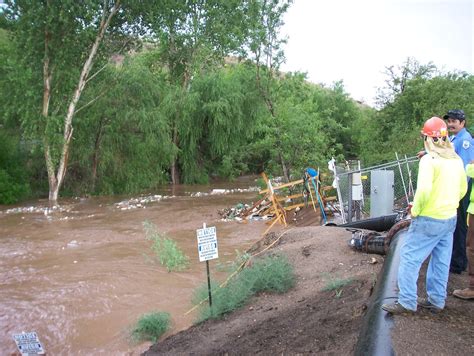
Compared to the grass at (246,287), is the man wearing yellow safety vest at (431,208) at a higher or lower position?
higher

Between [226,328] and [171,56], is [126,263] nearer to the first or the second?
[226,328]

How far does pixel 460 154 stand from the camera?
5.48 meters

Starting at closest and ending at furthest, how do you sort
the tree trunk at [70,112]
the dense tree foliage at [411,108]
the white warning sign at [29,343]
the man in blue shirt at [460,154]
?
1. the man in blue shirt at [460,154]
2. the white warning sign at [29,343]
3. the dense tree foliage at [411,108]
4. the tree trunk at [70,112]

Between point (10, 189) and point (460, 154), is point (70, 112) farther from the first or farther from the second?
point (460, 154)

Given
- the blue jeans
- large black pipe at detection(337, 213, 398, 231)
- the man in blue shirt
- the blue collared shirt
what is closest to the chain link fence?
large black pipe at detection(337, 213, 398, 231)

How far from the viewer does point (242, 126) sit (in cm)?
2894

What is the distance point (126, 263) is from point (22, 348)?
207 inches

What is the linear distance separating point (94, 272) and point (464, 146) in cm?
812

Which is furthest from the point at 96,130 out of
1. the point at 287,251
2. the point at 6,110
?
the point at 287,251

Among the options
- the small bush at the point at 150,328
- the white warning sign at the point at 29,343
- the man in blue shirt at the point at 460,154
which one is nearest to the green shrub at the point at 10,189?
the small bush at the point at 150,328

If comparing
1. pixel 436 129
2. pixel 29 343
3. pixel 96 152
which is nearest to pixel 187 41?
pixel 96 152

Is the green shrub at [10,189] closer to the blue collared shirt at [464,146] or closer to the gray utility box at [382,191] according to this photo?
the gray utility box at [382,191]

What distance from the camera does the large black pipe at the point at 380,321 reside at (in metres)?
3.61

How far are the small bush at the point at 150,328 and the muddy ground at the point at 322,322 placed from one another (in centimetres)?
34
